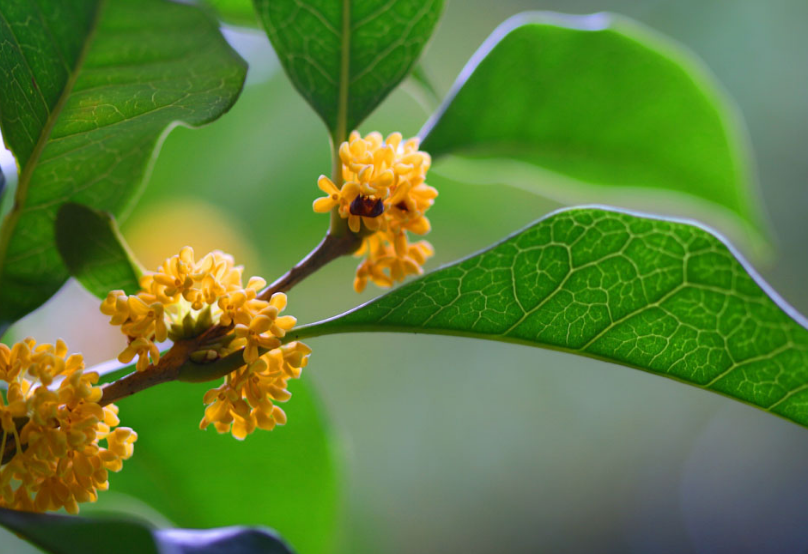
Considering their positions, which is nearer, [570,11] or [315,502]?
[315,502]

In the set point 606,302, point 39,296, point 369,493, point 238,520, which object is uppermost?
point 606,302

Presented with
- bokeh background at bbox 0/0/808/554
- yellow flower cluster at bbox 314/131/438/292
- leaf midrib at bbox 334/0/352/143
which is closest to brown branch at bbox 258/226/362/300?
yellow flower cluster at bbox 314/131/438/292

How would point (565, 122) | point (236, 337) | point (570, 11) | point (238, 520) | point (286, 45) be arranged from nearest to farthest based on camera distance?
point (236, 337) → point (286, 45) → point (565, 122) → point (238, 520) → point (570, 11)

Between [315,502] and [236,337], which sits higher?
[236,337]

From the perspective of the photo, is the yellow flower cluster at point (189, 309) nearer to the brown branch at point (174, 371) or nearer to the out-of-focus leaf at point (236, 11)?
the brown branch at point (174, 371)

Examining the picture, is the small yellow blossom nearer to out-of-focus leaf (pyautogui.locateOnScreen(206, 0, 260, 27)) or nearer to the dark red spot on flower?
the dark red spot on flower

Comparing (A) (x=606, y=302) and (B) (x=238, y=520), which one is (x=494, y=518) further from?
(A) (x=606, y=302)

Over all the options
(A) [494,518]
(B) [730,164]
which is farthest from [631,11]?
(B) [730,164]
